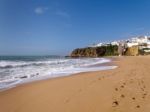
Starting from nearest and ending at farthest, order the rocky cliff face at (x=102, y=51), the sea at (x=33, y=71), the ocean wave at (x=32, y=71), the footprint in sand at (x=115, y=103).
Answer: the footprint in sand at (x=115, y=103)
the sea at (x=33, y=71)
the ocean wave at (x=32, y=71)
the rocky cliff face at (x=102, y=51)

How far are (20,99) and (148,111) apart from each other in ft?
10.8

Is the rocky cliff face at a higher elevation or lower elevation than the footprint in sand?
higher

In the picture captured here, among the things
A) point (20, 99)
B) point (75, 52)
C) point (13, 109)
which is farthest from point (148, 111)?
point (75, 52)

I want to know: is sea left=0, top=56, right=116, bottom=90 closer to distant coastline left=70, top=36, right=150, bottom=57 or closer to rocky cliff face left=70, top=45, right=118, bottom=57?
distant coastline left=70, top=36, right=150, bottom=57

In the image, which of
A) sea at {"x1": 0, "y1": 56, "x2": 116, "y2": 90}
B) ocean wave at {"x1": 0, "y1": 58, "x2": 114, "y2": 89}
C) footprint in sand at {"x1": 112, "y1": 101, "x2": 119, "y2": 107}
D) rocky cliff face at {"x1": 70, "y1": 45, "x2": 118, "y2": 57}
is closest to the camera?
footprint in sand at {"x1": 112, "y1": 101, "x2": 119, "y2": 107}

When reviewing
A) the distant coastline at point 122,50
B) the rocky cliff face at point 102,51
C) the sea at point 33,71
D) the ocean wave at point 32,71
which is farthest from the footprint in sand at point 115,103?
the rocky cliff face at point 102,51

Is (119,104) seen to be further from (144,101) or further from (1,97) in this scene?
(1,97)

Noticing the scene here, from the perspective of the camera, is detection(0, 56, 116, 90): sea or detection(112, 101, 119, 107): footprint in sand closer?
detection(112, 101, 119, 107): footprint in sand

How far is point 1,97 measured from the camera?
552 centimetres

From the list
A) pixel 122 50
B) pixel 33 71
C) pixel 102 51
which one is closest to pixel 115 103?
pixel 33 71

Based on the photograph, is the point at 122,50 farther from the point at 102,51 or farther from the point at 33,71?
the point at 33,71

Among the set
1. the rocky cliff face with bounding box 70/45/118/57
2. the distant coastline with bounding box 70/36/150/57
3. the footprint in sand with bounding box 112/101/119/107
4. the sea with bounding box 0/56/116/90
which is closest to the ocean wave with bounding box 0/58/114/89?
the sea with bounding box 0/56/116/90

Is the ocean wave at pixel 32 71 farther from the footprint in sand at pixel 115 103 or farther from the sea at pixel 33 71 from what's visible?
the footprint in sand at pixel 115 103

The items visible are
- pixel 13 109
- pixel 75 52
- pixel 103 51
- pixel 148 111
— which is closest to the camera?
pixel 148 111
